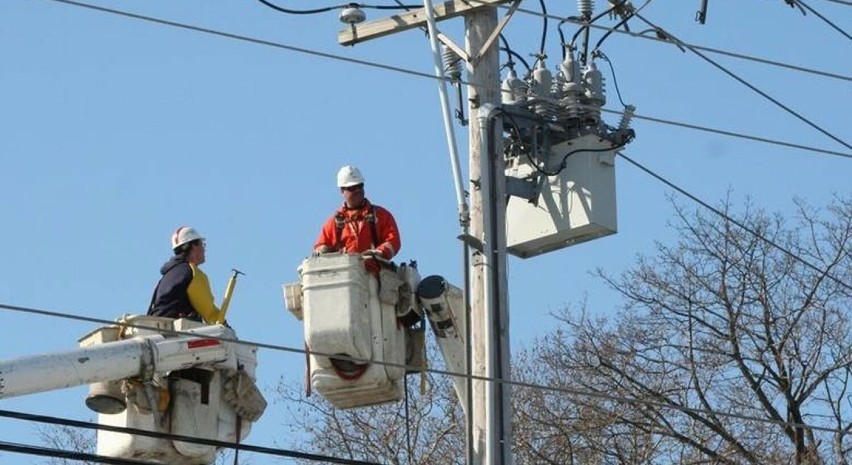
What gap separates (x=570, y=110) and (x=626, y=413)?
11.0 m

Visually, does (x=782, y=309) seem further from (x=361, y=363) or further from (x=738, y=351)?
(x=361, y=363)

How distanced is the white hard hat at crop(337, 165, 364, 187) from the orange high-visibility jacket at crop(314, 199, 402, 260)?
17cm

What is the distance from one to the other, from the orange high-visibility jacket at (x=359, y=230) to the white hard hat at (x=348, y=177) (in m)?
0.17

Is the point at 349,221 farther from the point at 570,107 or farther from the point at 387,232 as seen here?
the point at 570,107

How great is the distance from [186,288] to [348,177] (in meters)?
1.34

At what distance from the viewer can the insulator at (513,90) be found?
16.9 meters

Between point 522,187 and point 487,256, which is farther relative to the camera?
point 522,187

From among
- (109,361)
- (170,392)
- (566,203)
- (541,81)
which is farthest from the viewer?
(541,81)

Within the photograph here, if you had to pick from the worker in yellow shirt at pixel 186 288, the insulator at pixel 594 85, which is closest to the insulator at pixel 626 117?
the insulator at pixel 594 85

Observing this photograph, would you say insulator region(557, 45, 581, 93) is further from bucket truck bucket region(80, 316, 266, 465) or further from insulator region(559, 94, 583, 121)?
bucket truck bucket region(80, 316, 266, 465)

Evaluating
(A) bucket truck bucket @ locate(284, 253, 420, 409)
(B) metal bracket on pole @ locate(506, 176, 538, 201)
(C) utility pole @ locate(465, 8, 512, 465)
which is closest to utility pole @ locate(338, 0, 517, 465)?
(C) utility pole @ locate(465, 8, 512, 465)

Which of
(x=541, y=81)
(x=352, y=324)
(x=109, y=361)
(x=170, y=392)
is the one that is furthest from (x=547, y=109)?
(x=109, y=361)

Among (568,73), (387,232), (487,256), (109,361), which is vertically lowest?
(109,361)

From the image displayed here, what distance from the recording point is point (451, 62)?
1691 centimetres
